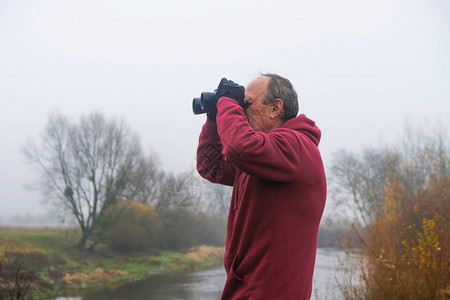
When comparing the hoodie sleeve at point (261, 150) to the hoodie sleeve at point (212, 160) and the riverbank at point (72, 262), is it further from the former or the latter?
the riverbank at point (72, 262)

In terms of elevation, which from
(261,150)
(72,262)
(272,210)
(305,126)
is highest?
(305,126)

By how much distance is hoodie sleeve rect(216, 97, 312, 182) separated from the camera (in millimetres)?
1367

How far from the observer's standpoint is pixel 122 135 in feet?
72.4

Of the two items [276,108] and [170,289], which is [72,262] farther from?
[276,108]

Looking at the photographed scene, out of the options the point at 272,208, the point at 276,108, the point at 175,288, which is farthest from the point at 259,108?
the point at 175,288

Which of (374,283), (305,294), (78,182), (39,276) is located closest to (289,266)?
(305,294)

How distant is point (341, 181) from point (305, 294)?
3081cm

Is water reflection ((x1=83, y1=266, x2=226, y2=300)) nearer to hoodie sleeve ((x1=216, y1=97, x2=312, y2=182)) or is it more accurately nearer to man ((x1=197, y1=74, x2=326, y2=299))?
man ((x1=197, y1=74, x2=326, y2=299))

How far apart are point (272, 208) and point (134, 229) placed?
19.1 meters

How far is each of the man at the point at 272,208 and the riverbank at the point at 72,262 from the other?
9.66 m

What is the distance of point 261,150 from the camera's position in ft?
4.48

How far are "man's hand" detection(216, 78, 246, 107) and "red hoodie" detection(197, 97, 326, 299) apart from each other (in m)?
0.09

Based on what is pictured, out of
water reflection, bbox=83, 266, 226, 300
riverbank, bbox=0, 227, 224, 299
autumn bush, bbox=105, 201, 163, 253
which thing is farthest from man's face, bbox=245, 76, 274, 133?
autumn bush, bbox=105, 201, 163, 253

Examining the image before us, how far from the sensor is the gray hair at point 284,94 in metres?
1.65
